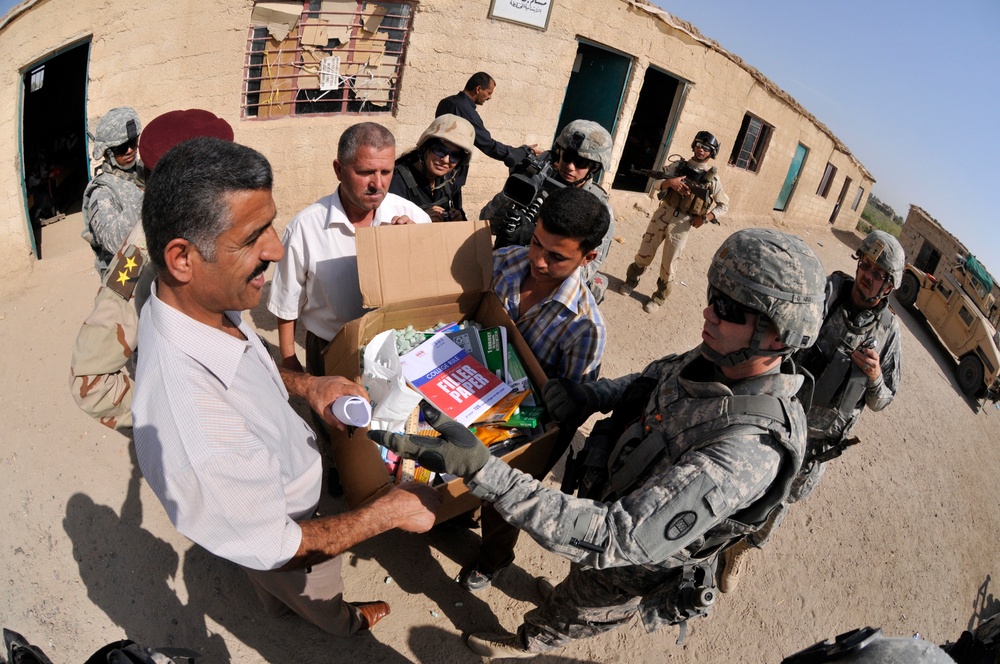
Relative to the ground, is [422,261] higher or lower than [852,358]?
higher

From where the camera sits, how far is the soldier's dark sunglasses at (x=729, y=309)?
76.2 inches

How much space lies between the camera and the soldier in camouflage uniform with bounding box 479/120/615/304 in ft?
11.5

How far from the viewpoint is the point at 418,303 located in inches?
101

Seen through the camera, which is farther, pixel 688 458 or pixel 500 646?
pixel 500 646

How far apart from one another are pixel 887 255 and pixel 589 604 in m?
2.57

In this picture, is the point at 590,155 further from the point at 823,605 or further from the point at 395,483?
the point at 823,605

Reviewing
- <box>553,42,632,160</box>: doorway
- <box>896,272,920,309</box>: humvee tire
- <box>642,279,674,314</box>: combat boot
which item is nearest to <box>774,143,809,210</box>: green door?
<box>896,272,920,309</box>: humvee tire

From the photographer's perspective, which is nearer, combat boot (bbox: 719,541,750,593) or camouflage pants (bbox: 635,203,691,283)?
combat boot (bbox: 719,541,750,593)

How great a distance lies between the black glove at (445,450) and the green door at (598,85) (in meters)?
Result: 7.64

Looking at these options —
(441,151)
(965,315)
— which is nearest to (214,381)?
(441,151)

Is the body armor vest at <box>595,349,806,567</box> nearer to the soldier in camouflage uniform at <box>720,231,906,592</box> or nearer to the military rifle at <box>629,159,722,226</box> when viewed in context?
the soldier in camouflage uniform at <box>720,231,906,592</box>

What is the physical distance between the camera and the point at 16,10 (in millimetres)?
3955

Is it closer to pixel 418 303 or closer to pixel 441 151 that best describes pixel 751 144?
pixel 441 151

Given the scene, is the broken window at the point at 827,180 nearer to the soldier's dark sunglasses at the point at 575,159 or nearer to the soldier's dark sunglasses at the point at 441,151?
the soldier's dark sunglasses at the point at 575,159
